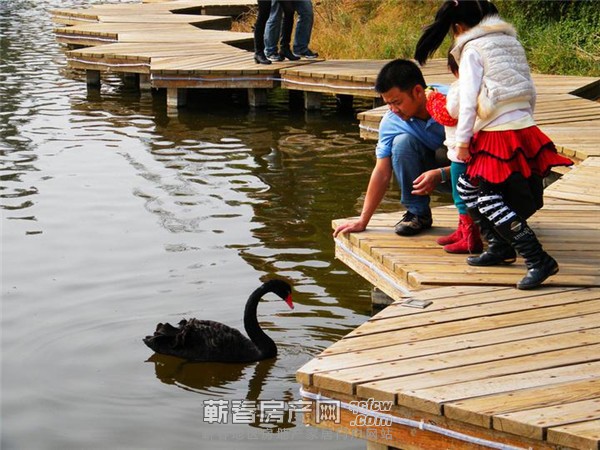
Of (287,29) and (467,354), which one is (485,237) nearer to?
(467,354)

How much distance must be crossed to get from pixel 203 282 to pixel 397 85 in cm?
252

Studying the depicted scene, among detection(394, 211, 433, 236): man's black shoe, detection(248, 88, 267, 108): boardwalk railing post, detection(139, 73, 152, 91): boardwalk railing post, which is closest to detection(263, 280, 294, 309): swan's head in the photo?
detection(394, 211, 433, 236): man's black shoe

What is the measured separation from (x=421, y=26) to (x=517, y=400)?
13119mm

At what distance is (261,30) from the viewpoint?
14.4 meters

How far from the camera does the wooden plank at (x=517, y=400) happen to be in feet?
14.4

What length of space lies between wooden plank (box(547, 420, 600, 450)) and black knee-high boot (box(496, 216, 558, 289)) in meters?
1.61

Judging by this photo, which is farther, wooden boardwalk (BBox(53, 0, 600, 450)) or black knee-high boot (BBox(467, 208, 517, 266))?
black knee-high boot (BBox(467, 208, 517, 266))

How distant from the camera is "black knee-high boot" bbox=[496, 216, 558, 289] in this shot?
5.73m

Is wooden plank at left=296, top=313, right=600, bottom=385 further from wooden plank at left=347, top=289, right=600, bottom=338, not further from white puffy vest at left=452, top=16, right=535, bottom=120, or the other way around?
white puffy vest at left=452, top=16, right=535, bottom=120

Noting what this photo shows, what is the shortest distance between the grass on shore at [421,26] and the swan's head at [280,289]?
8600 mm

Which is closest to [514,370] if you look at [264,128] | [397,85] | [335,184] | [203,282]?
[397,85]

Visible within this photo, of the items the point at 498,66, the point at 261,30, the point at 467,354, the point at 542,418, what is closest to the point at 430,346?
the point at 467,354

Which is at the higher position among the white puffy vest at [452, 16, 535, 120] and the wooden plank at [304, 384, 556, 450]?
the white puffy vest at [452, 16, 535, 120]

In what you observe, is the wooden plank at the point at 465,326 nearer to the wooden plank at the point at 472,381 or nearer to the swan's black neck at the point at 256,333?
the wooden plank at the point at 472,381
